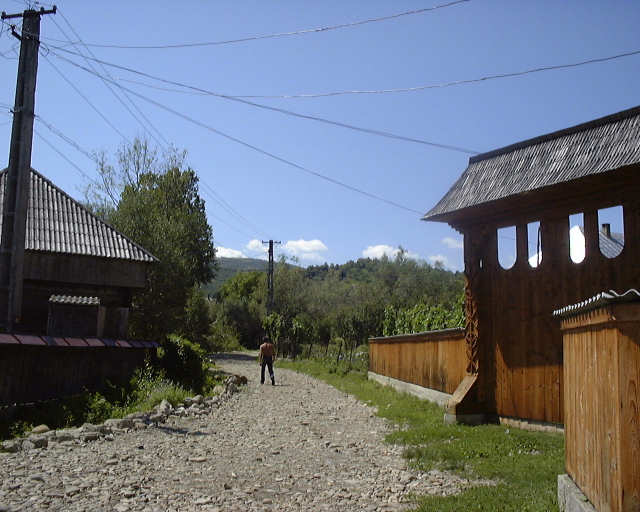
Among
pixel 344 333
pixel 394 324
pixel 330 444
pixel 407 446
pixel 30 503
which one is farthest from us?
pixel 344 333

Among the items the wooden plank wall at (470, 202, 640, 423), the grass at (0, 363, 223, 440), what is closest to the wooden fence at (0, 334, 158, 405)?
the grass at (0, 363, 223, 440)

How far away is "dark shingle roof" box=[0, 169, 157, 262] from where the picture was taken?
69.1 feet

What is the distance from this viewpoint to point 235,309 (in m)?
65.1

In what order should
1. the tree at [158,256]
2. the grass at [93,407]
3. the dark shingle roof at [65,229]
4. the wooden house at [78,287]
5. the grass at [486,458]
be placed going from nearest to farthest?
the grass at [486,458] → the grass at [93,407] → the wooden house at [78,287] → the dark shingle roof at [65,229] → the tree at [158,256]

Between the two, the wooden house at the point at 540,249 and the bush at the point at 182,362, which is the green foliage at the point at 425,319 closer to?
the wooden house at the point at 540,249

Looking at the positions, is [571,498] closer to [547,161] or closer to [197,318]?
[547,161]

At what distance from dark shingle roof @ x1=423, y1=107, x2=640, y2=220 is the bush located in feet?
39.0

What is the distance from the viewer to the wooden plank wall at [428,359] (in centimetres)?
1428

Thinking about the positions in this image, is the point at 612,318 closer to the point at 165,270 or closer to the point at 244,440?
the point at 244,440

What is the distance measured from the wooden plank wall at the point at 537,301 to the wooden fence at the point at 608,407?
490cm

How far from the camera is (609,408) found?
481 cm

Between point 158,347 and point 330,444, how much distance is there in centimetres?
1194

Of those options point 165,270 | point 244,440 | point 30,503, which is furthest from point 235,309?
point 30,503

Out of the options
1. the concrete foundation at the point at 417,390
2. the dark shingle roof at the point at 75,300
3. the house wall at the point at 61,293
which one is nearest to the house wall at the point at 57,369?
the dark shingle roof at the point at 75,300
